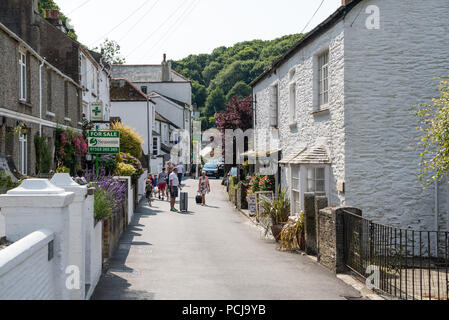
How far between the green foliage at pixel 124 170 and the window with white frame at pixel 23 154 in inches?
209

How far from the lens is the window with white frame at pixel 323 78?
14641mm

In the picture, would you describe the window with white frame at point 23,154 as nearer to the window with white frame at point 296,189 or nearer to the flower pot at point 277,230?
the flower pot at point 277,230

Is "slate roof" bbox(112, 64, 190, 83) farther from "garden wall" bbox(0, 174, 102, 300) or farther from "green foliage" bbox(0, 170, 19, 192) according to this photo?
"garden wall" bbox(0, 174, 102, 300)

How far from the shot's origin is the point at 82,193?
7332 millimetres

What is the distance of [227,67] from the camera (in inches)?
3206

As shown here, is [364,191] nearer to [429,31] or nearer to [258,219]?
[429,31]

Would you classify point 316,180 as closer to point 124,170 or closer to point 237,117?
point 124,170

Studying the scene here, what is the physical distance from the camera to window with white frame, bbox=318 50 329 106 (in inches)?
576

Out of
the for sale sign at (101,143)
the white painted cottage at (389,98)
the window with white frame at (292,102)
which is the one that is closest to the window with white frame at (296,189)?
the window with white frame at (292,102)

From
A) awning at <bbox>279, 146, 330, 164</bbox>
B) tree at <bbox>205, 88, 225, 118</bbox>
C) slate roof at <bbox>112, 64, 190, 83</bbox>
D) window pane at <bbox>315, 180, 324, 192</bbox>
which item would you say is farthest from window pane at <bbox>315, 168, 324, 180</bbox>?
tree at <bbox>205, 88, 225, 118</bbox>

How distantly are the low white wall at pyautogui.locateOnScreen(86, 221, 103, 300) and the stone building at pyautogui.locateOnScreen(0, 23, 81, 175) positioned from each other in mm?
5008
